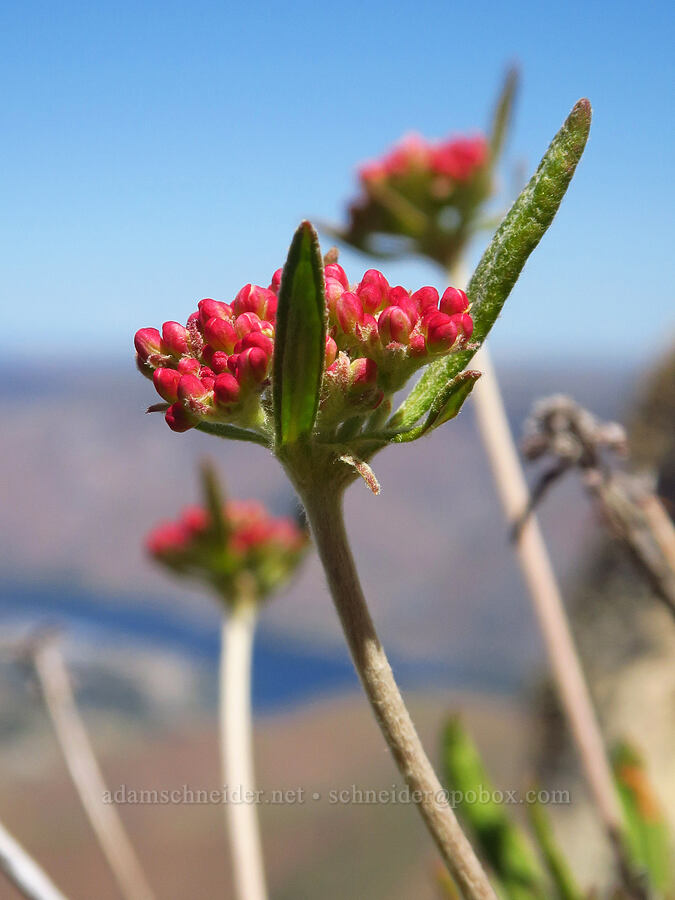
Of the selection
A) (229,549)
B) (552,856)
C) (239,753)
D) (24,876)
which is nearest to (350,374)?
(24,876)

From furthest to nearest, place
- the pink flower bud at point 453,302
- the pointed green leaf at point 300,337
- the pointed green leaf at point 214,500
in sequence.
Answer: the pointed green leaf at point 214,500 → the pink flower bud at point 453,302 → the pointed green leaf at point 300,337

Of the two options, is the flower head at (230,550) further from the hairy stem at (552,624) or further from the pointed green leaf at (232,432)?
the pointed green leaf at (232,432)

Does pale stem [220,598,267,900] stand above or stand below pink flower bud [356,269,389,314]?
below

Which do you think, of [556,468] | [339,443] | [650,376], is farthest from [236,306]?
[650,376]

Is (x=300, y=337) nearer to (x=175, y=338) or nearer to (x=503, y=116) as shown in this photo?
(x=175, y=338)

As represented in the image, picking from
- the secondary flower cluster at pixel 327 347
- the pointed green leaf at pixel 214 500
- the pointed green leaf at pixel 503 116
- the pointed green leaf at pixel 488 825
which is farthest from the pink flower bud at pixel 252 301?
the pointed green leaf at pixel 503 116

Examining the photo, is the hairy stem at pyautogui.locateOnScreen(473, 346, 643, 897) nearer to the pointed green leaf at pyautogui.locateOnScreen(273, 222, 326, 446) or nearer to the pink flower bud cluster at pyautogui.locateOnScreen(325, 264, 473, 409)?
the pink flower bud cluster at pyautogui.locateOnScreen(325, 264, 473, 409)

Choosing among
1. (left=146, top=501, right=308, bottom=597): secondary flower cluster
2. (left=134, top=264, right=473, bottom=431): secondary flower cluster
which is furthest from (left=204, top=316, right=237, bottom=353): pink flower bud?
(left=146, top=501, right=308, bottom=597): secondary flower cluster
